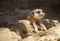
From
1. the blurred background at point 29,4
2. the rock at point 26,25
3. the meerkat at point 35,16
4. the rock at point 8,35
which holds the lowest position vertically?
the rock at point 8,35

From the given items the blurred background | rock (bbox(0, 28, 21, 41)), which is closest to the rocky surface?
rock (bbox(0, 28, 21, 41))

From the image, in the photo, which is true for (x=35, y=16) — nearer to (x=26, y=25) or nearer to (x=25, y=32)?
(x=26, y=25)

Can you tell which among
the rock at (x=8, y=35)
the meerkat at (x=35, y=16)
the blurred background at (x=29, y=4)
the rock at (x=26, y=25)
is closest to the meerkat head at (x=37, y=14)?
the meerkat at (x=35, y=16)

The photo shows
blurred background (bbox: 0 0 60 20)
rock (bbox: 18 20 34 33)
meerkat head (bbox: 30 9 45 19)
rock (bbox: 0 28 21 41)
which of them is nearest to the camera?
rock (bbox: 0 28 21 41)

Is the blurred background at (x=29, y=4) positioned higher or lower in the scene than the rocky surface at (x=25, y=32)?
higher

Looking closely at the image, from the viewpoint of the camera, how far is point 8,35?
3.63 meters

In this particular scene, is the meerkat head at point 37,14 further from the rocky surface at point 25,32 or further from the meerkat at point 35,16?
the rocky surface at point 25,32

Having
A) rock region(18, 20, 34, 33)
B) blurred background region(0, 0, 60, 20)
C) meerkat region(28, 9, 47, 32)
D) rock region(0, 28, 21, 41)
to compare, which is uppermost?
blurred background region(0, 0, 60, 20)

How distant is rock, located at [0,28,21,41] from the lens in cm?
345

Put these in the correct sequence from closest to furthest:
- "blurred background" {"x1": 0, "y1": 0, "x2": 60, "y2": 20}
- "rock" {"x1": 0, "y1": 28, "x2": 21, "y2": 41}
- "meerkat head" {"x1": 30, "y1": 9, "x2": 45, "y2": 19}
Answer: "rock" {"x1": 0, "y1": 28, "x2": 21, "y2": 41}
"meerkat head" {"x1": 30, "y1": 9, "x2": 45, "y2": 19}
"blurred background" {"x1": 0, "y1": 0, "x2": 60, "y2": 20}

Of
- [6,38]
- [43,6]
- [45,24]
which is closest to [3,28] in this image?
[6,38]

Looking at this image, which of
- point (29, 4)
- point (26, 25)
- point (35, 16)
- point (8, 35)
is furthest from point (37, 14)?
point (29, 4)

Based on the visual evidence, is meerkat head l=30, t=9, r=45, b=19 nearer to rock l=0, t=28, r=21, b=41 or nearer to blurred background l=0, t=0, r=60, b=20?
rock l=0, t=28, r=21, b=41

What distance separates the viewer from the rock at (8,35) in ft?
11.3
